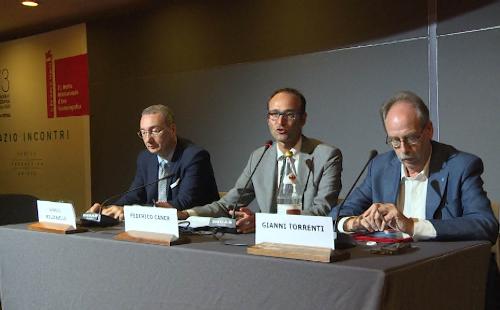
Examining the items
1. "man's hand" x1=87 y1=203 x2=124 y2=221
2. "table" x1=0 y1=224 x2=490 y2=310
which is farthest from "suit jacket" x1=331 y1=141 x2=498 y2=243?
"man's hand" x1=87 y1=203 x2=124 y2=221

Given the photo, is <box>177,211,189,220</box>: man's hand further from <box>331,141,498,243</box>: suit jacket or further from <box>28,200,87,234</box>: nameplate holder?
<box>331,141,498,243</box>: suit jacket

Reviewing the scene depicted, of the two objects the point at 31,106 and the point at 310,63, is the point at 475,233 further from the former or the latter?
the point at 31,106

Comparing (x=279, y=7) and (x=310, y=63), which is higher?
(x=279, y=7)

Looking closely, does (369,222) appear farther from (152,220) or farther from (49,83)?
(49,83)

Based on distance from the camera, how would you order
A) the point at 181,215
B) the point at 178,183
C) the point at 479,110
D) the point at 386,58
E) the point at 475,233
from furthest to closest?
the point at 386,58 → the point at 479,110 → the point at 178,183 → the point at 181,215 → the point at 475,233

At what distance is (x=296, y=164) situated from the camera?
8.96 ft

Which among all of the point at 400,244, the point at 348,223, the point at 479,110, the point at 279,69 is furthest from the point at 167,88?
the point at 400,244

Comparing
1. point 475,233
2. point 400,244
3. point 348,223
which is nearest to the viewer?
point 400,244

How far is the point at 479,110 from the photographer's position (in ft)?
11.8

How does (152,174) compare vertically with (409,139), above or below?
below

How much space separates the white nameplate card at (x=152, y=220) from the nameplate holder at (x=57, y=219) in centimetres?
26

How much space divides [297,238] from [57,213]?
1.09 metres

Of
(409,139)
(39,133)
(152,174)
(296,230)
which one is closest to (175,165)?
(152,174)

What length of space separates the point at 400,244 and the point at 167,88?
412 cm
